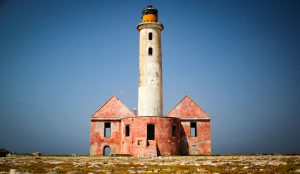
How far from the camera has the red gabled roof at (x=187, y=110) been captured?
3628 cm

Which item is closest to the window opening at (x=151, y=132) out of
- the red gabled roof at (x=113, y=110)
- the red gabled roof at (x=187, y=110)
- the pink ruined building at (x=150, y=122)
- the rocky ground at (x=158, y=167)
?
the pink ruined building at (x=150, y=122)

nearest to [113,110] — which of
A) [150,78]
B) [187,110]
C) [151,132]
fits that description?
[151,132]

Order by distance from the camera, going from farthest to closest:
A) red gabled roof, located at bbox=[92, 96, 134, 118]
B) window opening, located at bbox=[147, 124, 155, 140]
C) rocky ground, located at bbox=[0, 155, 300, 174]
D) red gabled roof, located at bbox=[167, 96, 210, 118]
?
red gabled roof, located at bbox=[167, 96, 210, 118], red gabled roof, located at bbox=[92, 96, 134, 118], window opening, located at bbox=[147, 124, 155, 140], rocky ground, located at bbox=[0, 155, 300, 174]

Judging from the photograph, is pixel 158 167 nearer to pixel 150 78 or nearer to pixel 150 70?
pixel 150 78

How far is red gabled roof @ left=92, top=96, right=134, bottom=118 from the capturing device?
35.9m

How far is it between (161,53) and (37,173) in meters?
24.9

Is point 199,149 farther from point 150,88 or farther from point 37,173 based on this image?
point 37,173

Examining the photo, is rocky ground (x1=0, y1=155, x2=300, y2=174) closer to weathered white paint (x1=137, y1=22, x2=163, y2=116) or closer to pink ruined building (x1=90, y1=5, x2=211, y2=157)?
pink ruined building (x1=90, y1=5, x2=211, y2=157)

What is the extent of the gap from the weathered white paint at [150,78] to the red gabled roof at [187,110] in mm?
4206

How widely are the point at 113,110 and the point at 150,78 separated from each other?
22.7 ft

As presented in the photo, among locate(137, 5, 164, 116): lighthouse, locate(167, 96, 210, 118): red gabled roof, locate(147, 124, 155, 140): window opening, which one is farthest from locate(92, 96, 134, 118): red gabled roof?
locate(167, 96, 210, 118): red gabled roof

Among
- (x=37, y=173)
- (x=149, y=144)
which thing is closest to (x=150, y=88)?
(x=149, y=144)

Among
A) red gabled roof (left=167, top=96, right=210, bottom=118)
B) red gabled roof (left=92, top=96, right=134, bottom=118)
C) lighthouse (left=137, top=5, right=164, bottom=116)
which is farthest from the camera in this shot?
red gabled roof (left=167, top=96, right=210, bottom=118)

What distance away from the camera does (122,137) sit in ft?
109
